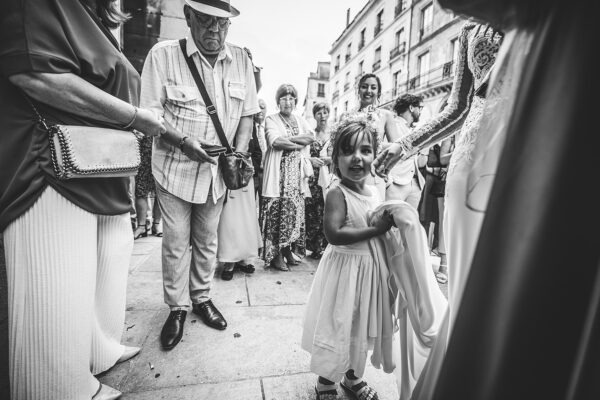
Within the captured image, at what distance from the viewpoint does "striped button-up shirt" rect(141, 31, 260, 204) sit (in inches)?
78.0

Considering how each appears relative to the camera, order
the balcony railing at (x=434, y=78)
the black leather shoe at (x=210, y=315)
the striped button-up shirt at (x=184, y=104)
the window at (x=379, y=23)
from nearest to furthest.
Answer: the striped button-up shirt at (x=184, y=104), the black leather shoe at (x=210, y=315), the balcony railing at (x=434, y=78), the window at (x=379, y=23)

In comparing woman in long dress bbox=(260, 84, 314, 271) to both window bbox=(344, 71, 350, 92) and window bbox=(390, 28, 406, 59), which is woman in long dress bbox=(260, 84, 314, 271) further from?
window bbox=(344, 71, 350, 92)

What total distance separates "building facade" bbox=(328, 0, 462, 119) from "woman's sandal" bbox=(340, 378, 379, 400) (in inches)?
620

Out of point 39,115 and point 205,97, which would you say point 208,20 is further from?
point 39,115

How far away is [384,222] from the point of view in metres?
1.35

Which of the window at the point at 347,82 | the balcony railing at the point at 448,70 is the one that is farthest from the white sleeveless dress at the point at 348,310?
the window at the point at 347,82

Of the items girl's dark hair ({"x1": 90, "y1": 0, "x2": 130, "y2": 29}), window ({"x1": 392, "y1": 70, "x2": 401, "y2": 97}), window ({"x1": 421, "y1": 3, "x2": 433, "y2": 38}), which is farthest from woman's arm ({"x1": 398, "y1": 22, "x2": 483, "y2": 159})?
window ({"x1": 392, "y1": 70, "x2": 401, "y2": 97})

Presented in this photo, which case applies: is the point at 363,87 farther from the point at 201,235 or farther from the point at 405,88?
the point at 405,88

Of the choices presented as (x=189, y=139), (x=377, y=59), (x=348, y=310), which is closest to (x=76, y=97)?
(x=189, y=139)

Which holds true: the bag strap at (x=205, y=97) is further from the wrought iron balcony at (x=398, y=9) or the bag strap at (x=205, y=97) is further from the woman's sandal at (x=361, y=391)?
the wrought iron balcony at (x=398, y=9)

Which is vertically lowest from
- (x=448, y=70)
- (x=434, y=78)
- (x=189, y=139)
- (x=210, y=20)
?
(x=189, y=139)

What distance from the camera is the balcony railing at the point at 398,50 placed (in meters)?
22.1

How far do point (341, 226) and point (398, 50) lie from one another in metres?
26.1

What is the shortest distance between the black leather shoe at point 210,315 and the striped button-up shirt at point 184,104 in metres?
0.87
